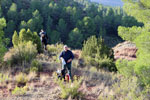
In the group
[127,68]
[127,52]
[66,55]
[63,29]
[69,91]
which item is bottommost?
[127,52]

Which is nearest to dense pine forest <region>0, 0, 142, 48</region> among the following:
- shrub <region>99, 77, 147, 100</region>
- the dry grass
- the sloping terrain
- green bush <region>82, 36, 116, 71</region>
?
green bush <region>82, 36, 116, 71</region>

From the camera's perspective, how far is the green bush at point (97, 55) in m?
11.3

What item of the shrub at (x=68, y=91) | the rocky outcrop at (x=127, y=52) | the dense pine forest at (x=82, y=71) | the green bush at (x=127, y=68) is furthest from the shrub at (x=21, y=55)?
the rocky outcrop at (x=127, y=52)

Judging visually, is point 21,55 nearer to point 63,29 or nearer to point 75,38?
point 75,38

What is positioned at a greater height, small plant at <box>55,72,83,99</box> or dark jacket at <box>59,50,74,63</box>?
dark jacket at <box>59,50,74,63</box>

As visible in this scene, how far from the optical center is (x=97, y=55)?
1167 cm

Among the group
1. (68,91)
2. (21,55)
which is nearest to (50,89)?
(68,91)

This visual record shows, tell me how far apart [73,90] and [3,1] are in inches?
2055

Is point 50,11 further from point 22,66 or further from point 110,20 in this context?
point 22,66

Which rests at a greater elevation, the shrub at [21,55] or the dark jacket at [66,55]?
the dark jacket at [66,55]

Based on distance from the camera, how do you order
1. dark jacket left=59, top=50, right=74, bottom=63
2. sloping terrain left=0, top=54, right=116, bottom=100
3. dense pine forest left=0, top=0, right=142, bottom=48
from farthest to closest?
dense pine forest left=0, top=0, right=142, bottom=48
dark jacket left=59, top=50, right=74, bottom=63
sloping terrain left=0, top=54, right=116, bottom=100

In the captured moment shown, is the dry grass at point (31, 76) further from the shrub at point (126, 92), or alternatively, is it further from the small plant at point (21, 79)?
the shrub at point (126, 92)

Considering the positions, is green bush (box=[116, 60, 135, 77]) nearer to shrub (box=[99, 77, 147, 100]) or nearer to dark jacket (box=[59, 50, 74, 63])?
shrub (box=[99, 77, 147, 100])

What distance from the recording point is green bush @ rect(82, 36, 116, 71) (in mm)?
11281
